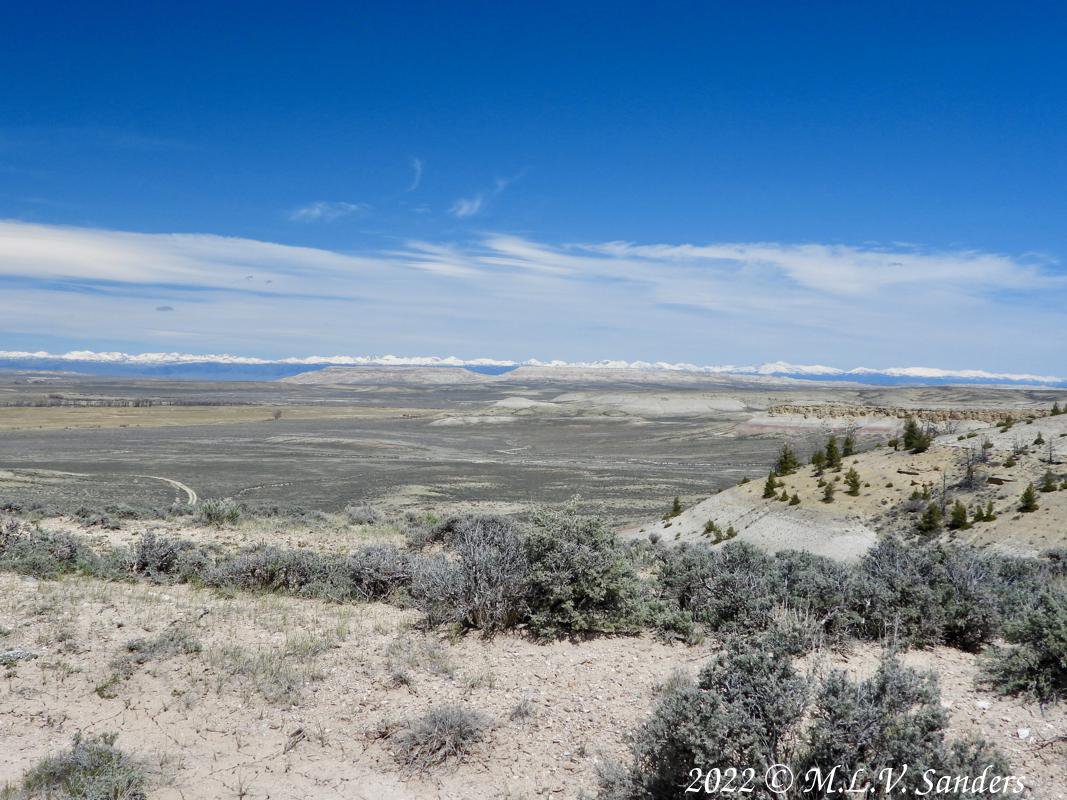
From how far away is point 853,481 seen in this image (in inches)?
990

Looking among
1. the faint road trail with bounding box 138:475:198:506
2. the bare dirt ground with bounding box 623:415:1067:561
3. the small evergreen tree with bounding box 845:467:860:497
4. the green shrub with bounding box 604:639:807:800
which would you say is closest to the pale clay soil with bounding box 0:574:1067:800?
the green shrub with bounding box 604:639:807:800

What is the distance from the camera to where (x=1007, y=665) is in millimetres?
5957

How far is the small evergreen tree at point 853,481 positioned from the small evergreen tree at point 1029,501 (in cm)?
532

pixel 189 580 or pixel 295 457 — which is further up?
pixel 189 580

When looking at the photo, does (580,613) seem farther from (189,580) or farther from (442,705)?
(189,580)

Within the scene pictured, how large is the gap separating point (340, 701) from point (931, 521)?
20.8 meters

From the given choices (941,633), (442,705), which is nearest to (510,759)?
(442,705)

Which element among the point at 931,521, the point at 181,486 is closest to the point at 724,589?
the point at 931,521

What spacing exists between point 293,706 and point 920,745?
5493 millimetres

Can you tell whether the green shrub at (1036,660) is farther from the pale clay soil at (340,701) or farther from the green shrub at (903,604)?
the green shrub at (903,604)

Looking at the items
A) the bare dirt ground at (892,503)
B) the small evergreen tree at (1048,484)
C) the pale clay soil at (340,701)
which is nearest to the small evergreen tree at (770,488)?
the bare dirt ground at (892,503)

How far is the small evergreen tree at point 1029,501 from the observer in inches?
786

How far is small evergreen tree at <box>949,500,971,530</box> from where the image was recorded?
20.6 m

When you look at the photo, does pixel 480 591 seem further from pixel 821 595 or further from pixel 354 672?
pixel 821 595
